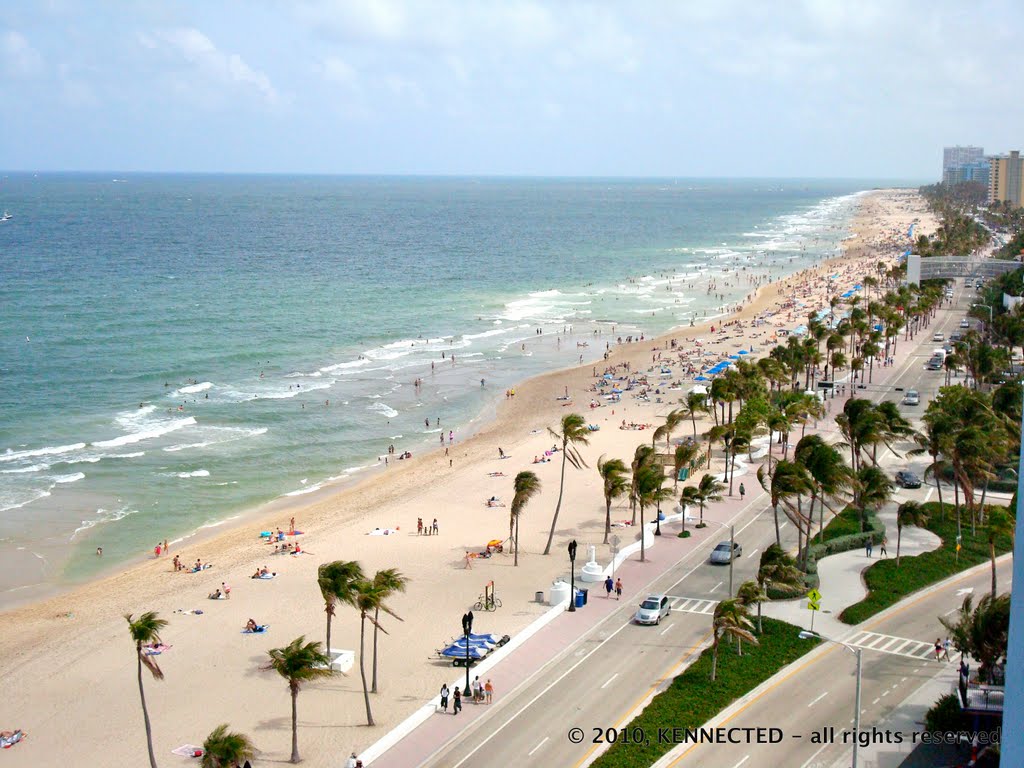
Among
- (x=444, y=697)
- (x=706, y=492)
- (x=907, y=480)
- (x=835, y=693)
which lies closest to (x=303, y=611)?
(x=444, y=697)

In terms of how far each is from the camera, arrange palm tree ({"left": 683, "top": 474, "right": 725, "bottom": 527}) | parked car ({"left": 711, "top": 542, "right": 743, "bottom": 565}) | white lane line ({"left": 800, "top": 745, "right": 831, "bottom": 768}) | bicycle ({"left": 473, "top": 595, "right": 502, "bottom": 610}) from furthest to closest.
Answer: palm tree ({"left": 683, "top": 474, "right": 725, "bottom": 527}) < parked car ({"left": 711, "top": 542, "right": 743, "bottom": 565}) < bicycle ({"left": 473, "top": 595, "right": 502, "bottom": 610}) < white lane line ({"left": 800, "top": 745, "right": 831, "bottom": 768})

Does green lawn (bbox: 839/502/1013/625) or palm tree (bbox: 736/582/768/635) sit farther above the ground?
palm tree (bbox: 736/582/768/635)

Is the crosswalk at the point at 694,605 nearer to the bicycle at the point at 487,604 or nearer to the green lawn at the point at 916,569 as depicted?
the green lawn at the point at 916,569

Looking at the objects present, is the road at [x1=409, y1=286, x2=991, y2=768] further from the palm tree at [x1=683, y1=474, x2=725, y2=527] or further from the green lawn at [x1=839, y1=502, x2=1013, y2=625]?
the palm tree at [x1=683, y1=474, x2=725, y2=527]

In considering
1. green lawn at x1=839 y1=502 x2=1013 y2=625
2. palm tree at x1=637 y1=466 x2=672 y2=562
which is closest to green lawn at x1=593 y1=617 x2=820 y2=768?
green lawn at x1=839 y1=502 x2=1013 y2=625

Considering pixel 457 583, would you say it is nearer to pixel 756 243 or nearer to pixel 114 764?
pixel 114 764

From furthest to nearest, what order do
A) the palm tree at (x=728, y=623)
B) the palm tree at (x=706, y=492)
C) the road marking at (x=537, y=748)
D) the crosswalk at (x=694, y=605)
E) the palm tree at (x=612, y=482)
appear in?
the palm tree at (x=706, y=492)
the palm tree at (x=612, y=482)
the crosswalk at (x=694, y=605)
the palm tree at (x=728, y=623)
the road marking at (x=537, y=748)

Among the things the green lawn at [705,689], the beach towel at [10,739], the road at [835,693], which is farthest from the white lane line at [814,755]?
the beach towel at [10,739]
